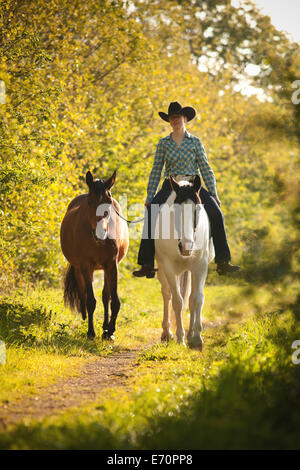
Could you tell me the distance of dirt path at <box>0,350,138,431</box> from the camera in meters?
4.16

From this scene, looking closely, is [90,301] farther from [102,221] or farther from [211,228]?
[211,228]

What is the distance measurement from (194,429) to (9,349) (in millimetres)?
3227

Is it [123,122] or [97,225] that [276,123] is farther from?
[123,122]

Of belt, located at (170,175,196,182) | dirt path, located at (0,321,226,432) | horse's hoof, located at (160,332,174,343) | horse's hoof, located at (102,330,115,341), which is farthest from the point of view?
horse's hoof, located at (102,330,115,341)

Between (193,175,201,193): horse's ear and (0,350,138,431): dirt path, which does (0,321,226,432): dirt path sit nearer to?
(0,350,138,431): dirt path

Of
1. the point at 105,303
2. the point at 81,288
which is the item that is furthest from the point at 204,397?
the point at 81,288

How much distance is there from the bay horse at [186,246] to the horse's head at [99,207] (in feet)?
2.52

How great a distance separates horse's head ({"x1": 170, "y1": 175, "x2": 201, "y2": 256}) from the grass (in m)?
1.34

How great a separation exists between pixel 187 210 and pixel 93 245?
1.94m

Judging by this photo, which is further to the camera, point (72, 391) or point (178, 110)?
point (178, 110)

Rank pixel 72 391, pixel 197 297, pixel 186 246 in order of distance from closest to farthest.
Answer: pixel 72 391 < pixel 186 246 < pixel 197 297

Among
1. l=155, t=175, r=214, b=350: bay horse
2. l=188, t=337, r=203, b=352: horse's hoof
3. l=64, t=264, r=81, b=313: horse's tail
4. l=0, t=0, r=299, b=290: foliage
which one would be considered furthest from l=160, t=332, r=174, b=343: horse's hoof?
l=0, t=0, r=299, b=290: foliage

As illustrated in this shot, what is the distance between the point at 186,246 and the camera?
6.43 meters
